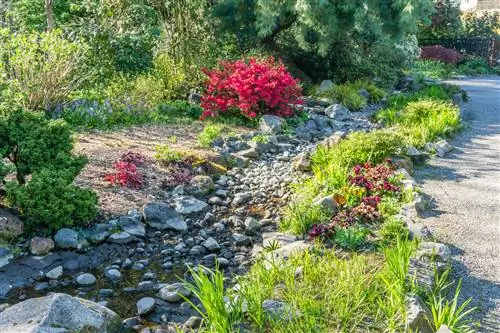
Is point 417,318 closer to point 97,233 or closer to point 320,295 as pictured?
point 320,295

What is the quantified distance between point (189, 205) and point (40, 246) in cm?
157

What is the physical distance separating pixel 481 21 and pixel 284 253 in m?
23.9

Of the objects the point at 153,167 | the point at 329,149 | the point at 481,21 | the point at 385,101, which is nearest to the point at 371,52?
the point at 385,101

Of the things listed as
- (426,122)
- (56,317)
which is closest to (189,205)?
(56,317)

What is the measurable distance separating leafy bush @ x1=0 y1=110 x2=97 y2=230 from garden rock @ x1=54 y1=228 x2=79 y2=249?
9cm

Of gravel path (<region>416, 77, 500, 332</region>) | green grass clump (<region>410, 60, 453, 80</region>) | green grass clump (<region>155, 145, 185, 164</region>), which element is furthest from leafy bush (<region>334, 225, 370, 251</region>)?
green grass clump (<region>410, 60, 453, 80</region>)

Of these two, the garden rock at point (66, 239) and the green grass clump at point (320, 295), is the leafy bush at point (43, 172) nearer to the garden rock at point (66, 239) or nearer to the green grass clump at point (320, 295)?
the garden rock at point (66, 239)

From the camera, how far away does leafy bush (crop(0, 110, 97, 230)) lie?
4355mm

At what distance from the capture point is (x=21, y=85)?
7.20m

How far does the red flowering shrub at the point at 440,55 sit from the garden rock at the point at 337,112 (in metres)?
11.9

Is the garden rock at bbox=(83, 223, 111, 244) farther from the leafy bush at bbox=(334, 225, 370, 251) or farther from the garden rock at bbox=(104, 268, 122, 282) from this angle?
the leafy bush at bbox=(334, 225, 370, 251)

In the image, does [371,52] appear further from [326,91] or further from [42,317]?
[42,317]

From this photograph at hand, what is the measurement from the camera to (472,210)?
5.05 meters

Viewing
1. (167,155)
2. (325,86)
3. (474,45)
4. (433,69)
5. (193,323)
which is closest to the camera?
(193,323)
